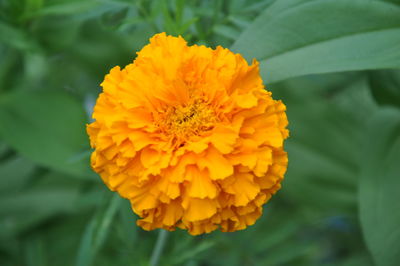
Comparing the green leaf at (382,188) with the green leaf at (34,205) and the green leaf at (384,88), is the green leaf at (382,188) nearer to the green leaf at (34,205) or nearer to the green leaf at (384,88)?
the green leaf at (384,88)

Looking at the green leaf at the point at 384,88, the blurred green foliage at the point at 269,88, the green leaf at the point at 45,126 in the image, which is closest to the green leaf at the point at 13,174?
the blurred green foliage at the point at 269,88

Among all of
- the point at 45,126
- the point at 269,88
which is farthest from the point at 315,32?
the point at 45,126

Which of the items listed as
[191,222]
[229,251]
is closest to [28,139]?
[229,251]

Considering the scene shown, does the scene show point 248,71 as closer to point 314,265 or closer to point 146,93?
point 146,93

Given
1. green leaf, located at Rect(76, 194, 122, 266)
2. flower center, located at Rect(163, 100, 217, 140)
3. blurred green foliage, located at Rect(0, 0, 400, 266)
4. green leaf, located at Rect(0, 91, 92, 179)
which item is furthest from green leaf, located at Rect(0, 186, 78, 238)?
flower center, located at Rect(163, 100, 217, 140)

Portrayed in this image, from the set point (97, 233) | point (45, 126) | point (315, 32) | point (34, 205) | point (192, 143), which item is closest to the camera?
point (192, 143)

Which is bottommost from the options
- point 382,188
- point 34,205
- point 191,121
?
point 34,205

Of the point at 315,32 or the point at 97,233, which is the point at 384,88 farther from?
the point at 97,233

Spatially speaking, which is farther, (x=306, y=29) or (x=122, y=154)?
(x=306, y=29)
